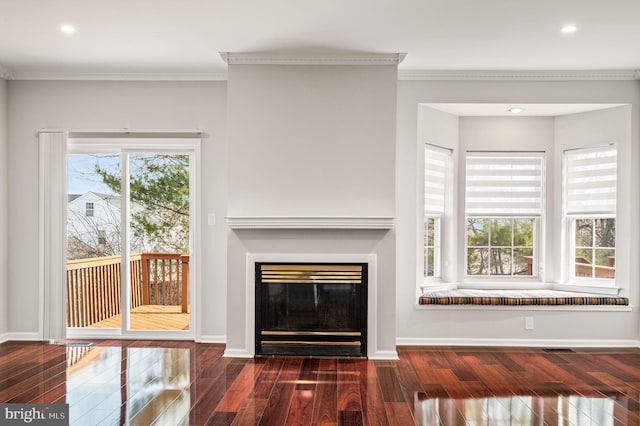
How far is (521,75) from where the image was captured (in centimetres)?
477

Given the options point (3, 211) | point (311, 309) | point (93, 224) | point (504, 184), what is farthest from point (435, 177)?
point (3, 211)

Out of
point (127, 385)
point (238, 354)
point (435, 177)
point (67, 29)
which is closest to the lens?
point (127, 385)

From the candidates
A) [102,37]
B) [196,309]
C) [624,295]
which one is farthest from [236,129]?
[624,295]

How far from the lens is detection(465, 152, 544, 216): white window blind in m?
5.34

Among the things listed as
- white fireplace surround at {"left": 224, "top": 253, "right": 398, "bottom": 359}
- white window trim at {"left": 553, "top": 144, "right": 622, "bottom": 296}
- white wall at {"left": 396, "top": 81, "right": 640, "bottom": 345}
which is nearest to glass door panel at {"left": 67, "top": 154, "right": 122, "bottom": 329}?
white fireplace surround at {"left": 224, "top": 253, "right": 398, "bottom": 359}

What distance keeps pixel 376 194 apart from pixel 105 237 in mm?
2862

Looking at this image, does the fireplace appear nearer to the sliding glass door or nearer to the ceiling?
the sliding glass door

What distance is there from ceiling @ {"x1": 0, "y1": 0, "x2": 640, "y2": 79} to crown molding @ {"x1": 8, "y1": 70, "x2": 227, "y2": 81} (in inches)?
3.1

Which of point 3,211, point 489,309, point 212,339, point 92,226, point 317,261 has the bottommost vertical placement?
point 212,339

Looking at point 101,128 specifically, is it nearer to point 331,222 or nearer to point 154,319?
point 154,319

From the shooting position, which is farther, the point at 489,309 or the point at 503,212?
the point at 503,212

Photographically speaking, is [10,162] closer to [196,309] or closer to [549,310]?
[196,309]

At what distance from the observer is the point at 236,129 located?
4383mm

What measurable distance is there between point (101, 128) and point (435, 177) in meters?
3.52
